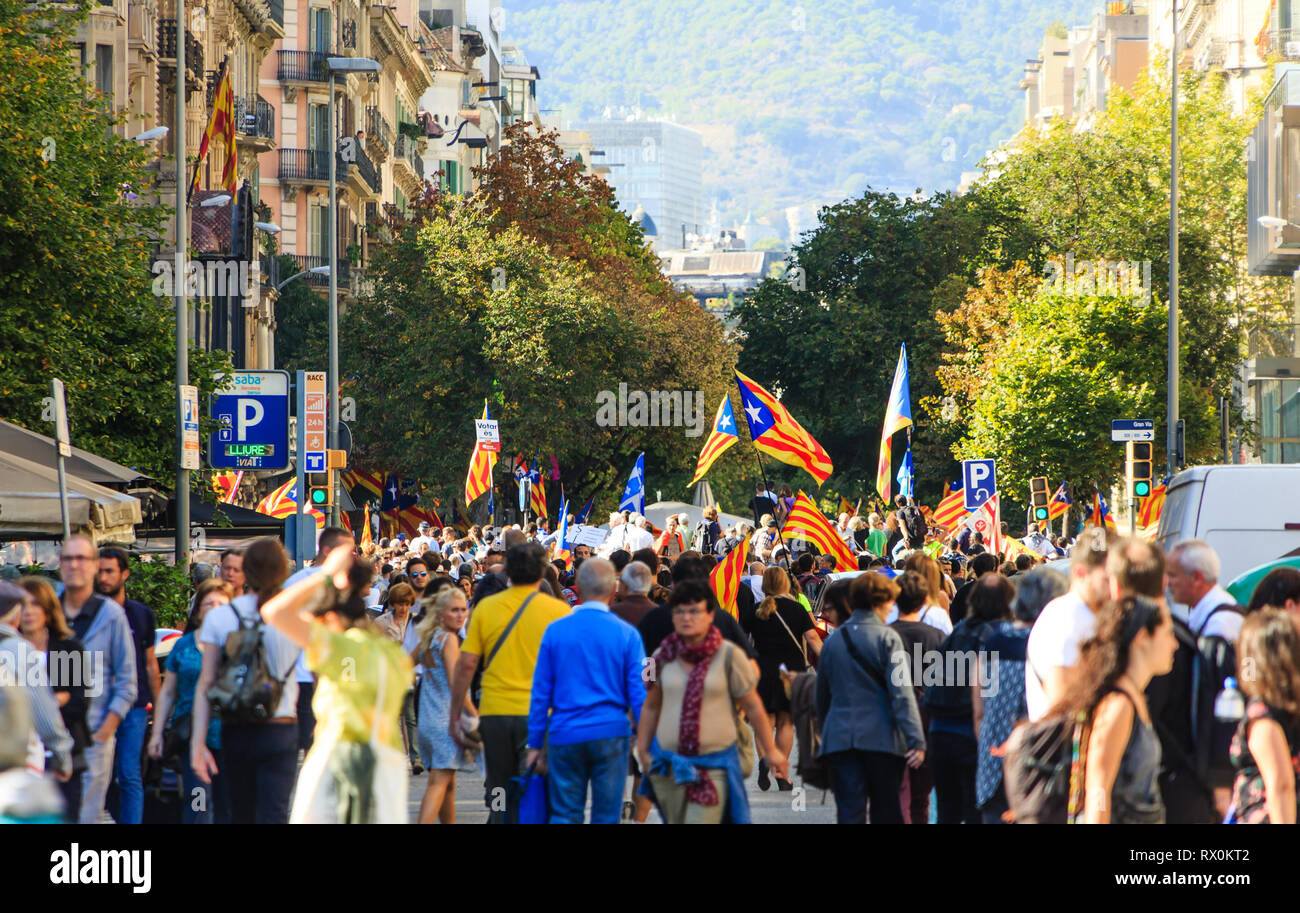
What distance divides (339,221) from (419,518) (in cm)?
2600

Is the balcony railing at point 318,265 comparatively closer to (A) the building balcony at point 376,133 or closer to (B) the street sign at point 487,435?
(A) the building balcony at point 376,133

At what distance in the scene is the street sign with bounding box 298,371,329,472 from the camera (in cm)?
2655

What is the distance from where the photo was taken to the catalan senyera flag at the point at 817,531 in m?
22.0

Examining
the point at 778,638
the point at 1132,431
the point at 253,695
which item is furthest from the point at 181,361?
the point at 253,695

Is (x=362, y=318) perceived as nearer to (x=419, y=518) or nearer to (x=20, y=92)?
(x=419, y=518)

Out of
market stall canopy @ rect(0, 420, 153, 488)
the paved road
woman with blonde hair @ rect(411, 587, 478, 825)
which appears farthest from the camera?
market stall canopy @ rect(0, 420, 153, 488)

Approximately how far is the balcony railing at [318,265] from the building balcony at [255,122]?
19.6 ft

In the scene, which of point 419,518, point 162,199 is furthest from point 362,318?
point 419,518

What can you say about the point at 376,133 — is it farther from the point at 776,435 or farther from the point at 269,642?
the point at 269,642

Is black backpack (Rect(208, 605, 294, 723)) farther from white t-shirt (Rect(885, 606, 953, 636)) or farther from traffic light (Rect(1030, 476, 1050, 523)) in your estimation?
traffic light (Rect(1030, 476, 1050, 523))

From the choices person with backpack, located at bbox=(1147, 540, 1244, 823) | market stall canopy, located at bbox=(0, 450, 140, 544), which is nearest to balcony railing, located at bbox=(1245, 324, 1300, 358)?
market stall canopy, located at bbox=(0, 450, 140, 544)

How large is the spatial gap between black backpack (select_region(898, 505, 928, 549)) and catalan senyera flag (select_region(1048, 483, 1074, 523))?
5.14 m

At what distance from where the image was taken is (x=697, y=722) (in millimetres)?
9242

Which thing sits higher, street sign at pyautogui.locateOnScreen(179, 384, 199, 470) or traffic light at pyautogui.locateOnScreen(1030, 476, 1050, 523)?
street sign at pyautogui.locateOnScreen(179, 384, 199, 470)
